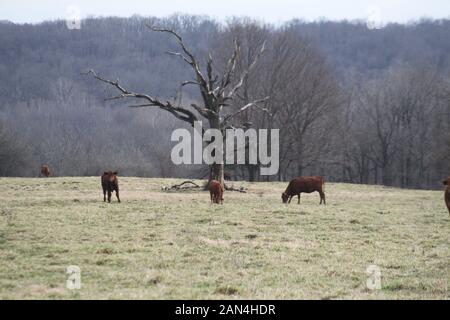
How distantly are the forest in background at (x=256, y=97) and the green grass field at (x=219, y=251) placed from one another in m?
12.3

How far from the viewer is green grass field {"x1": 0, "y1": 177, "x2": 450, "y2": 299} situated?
25.4 ft

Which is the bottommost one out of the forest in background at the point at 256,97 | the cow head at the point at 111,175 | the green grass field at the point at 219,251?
the green grass field at the point at 219,251

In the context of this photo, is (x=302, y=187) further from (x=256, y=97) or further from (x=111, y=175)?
(x=256, y=97)

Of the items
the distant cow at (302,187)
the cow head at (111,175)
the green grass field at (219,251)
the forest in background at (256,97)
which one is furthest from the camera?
the forest in background at (256,97)

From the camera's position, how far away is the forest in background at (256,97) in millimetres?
45406

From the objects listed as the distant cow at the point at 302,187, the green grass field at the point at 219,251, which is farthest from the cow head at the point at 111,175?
the distant cow at the point at 302,187

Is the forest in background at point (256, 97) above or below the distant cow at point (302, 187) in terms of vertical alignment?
above

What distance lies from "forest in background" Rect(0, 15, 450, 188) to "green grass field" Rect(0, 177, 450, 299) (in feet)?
40.5

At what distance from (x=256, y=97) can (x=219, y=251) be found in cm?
3361

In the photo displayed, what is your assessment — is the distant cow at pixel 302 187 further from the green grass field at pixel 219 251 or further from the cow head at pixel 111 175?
the cow head at pixel 111 175

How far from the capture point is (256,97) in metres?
43.5

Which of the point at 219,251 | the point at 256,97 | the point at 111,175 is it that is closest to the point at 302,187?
the point at 111,175

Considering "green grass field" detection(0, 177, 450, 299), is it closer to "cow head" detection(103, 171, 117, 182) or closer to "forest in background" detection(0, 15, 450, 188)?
"cow head" detection(103, 171, 117, 182)
